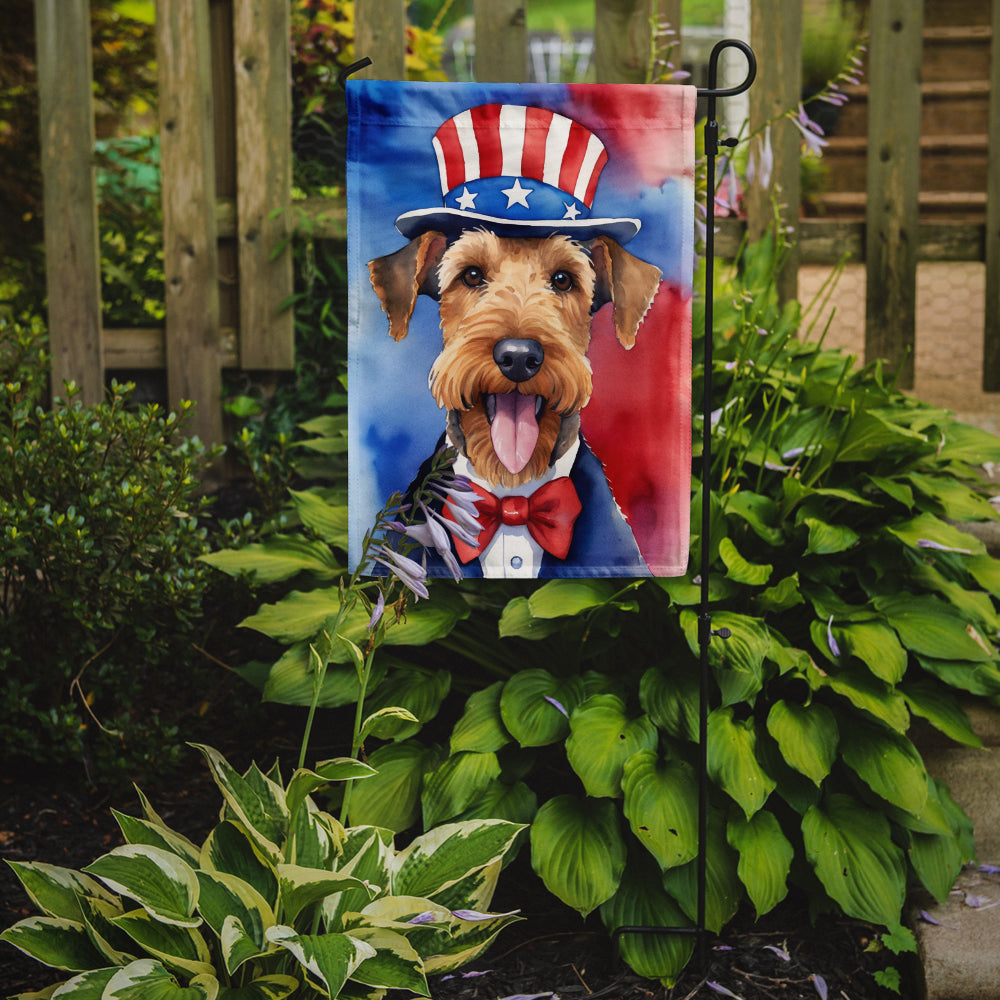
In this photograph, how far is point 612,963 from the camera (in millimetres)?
1818

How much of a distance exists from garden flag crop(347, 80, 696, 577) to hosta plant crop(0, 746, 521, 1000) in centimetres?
46

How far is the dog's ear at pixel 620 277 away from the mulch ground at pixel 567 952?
1.11 meters

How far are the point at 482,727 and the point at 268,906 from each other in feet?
1.90

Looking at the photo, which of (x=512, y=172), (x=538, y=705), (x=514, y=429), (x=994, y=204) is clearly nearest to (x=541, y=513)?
(x=514, y=429)

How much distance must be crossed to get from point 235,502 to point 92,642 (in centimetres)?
99

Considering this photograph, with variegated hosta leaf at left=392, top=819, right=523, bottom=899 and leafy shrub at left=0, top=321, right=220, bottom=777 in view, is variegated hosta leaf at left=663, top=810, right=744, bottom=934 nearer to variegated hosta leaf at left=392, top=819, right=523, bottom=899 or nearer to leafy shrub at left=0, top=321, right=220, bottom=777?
variegated hosta leaf at left=392, top=819, right=523, bottom=899

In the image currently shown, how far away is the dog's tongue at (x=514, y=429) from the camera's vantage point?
5.98ft

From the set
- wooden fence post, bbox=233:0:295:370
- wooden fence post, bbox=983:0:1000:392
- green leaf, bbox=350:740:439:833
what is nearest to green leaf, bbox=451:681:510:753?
green leaf, bbox=350:740:439:833

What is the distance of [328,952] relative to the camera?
4.50 feet

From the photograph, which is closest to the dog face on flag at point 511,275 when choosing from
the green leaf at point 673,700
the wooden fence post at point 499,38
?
the green leaf at point 673,700

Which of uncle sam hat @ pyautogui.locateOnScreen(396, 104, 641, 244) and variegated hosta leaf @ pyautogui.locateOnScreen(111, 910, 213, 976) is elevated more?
uncle sam hat @ pyautogui.locateOnScreen(396, 104, 641, 244)

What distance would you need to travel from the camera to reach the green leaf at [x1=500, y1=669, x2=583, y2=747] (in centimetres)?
190

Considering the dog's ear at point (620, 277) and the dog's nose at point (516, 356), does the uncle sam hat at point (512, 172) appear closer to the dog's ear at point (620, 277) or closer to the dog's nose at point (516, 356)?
the dog's ear at point (620, 277)

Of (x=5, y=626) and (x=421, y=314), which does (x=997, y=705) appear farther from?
(x=5, y=626)
